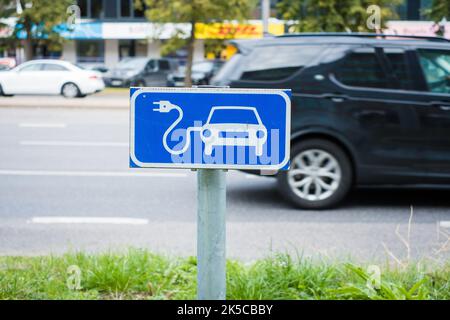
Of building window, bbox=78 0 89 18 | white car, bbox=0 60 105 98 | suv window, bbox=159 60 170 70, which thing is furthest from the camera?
building window, bbox=78 0 89 18

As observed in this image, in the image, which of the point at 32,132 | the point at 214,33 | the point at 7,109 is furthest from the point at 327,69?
the point at 214,33

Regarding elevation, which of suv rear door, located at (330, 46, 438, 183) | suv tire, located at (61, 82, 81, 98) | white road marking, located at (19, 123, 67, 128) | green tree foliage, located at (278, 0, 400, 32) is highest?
green tree foliage, located at (278, 0, 400, 32)

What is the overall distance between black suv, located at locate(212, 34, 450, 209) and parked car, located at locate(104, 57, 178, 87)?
84.7ft

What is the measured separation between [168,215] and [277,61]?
2.04m

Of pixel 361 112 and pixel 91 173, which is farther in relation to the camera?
pixel 91 173

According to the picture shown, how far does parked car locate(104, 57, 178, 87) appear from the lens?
33219 millimetres

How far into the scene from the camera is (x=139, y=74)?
3312 cm

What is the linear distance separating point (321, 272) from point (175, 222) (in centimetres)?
298

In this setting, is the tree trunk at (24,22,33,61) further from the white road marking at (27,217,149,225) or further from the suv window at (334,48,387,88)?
the suv window at (334,48,387,88)

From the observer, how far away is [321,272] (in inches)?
165

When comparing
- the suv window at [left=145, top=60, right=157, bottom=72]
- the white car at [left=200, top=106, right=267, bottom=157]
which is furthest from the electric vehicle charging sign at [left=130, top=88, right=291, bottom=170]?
the suv window at [left=145, top=60, right=157, bottom=72]

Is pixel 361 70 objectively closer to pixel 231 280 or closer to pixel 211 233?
pixel 231 280

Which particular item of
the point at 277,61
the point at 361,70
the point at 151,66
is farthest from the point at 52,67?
the point at 361,70

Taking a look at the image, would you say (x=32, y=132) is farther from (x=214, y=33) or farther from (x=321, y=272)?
(x=214, y=33)
